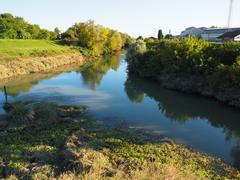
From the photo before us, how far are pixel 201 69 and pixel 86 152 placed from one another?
2267 centimetres

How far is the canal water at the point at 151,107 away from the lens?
18.9 m

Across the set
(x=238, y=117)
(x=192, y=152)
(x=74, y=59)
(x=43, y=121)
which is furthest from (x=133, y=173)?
(x=74, y=59)

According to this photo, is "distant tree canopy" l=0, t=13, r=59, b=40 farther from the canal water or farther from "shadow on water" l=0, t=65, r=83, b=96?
the canal water

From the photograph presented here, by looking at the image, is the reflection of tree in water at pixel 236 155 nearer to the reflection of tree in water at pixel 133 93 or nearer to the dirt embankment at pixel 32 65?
the reflection of tree in water at pixel 133 93

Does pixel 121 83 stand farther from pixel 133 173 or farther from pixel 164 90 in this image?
pixel 133 173

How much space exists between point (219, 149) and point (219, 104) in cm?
1110

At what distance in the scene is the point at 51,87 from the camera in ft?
112

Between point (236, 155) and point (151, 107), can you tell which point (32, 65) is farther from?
point (236, 155)

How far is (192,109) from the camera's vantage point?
86.8 ft

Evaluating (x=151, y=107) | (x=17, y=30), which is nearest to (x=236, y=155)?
(x=151, y=107)

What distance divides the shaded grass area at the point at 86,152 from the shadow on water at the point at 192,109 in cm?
341

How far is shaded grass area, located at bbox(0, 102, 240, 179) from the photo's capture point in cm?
1107

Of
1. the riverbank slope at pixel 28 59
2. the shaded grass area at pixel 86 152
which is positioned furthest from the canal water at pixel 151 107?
the riverbank slope at pixel 28 59

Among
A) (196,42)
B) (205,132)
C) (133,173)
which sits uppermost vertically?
(196,42)
